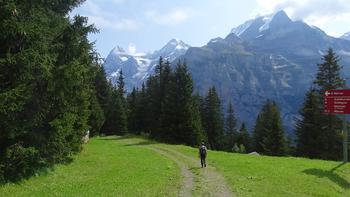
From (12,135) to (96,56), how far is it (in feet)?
49.1

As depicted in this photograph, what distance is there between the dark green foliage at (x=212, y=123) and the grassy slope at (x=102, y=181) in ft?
183

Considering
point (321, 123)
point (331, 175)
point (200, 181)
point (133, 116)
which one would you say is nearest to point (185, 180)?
point (200, 181)

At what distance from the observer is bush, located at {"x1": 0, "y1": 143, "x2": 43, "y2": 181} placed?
20.7 meters

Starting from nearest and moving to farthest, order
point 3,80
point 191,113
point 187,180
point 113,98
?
point 3,80 < point 187,180 < point 191,113 < point 113,98

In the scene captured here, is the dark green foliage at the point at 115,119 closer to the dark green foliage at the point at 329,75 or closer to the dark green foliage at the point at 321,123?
the dark green foliage at the point at 321,123

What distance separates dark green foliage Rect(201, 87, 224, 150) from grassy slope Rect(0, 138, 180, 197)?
183ft

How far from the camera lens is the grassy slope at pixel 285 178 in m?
25.6

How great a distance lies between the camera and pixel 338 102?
131 feet

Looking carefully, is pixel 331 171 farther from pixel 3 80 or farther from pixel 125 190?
pixel 3 80

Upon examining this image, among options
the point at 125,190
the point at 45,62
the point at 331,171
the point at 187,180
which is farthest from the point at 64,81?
the point at 331,171

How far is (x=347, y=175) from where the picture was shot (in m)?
36.0

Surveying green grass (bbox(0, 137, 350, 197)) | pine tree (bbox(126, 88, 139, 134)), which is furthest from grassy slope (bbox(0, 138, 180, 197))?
pine tree (bbox(126, 88, 139, 134))

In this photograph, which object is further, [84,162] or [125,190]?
[84,162]

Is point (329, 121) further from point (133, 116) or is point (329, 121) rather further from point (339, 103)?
point (133, 116)
